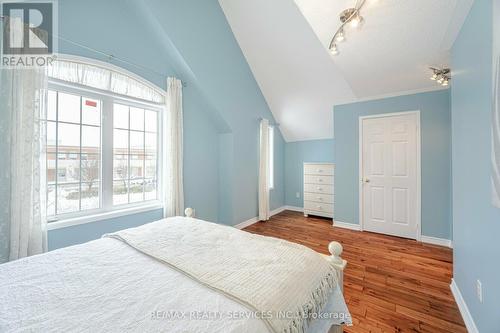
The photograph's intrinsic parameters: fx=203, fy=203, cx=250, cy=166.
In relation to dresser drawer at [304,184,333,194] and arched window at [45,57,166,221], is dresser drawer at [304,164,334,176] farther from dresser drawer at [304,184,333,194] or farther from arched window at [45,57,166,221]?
arched window at [45,57,166,221]

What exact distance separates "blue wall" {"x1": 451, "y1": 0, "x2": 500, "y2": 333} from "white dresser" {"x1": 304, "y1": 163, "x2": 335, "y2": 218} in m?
2.42

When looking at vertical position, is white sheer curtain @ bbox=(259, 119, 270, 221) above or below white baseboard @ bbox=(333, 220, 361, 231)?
above

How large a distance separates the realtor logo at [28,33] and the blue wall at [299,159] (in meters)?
4.50

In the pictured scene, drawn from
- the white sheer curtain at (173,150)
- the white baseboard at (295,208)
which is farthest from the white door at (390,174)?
the white sheer curtain at (173,150)

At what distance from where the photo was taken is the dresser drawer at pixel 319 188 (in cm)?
427

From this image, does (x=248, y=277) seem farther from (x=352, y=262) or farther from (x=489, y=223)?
(x=352, y=262)

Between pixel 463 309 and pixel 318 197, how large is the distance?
9.30 ft

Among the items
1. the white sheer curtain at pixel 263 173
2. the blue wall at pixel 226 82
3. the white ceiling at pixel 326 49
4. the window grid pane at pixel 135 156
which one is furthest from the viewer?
the white sheer curtain at pixel 263 173

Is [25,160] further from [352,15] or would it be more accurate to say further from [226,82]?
[352,15]

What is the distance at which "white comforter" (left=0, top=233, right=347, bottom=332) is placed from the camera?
2.33 feet

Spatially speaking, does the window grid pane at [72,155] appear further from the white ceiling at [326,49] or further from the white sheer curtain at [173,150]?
the white ceiling at [326,49]

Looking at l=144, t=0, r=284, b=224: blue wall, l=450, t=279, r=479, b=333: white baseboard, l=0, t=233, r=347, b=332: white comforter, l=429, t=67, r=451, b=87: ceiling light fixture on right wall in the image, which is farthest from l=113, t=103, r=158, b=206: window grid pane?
l=429, t=67, r=451, b=87: ceiling light fixture on right wall

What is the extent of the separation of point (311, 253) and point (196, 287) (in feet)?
2.28

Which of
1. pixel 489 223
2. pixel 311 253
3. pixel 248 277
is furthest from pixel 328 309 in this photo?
pixel 489 223
